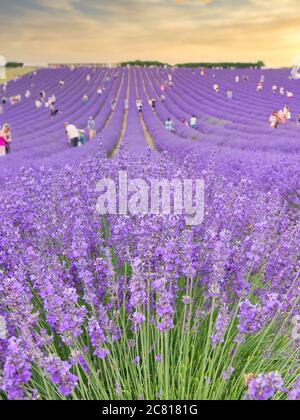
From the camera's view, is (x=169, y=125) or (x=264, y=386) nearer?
(x=264, y=386)

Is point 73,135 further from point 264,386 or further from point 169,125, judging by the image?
point 264,386

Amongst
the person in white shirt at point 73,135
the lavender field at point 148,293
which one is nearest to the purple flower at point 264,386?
the lavender field at point 148,293

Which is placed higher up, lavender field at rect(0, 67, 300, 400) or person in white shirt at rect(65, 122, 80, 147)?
person in white shirt at rect(65, 122, 80, 147)

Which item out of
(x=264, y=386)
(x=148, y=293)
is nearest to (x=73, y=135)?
(x=148, y=293)

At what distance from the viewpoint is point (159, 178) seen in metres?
3.33

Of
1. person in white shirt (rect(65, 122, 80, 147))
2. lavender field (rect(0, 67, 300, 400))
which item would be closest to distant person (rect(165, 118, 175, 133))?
person in white shirt (rect(65, 122, 80, 147))

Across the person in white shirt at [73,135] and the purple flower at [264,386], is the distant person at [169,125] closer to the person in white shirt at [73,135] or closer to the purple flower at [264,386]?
the person in white shirt at [73,135]

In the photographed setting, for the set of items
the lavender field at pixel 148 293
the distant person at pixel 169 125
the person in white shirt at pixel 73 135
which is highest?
the distant person at pixel 169 125

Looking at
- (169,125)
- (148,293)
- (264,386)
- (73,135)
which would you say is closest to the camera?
(264,386)

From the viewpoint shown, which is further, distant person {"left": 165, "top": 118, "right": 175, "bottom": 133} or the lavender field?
distant person {"left": 165, "top": 118, "right": 175, "bottom": 133}

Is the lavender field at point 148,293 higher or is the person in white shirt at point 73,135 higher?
the person in white shirt at point 73,135

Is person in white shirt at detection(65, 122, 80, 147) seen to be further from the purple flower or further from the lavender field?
the purple flower

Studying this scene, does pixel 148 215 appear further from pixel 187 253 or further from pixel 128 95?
pixel 128 95

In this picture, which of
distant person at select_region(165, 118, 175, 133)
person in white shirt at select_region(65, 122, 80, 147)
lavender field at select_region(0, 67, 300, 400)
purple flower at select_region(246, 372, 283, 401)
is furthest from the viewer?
distant person at select_region(165, 118, 175, 133)
